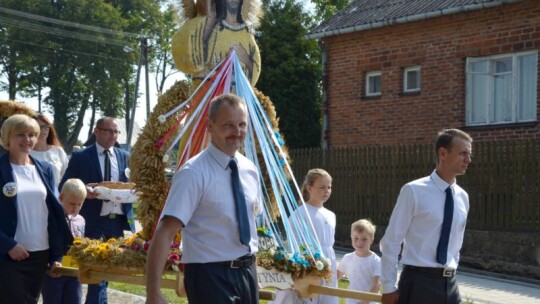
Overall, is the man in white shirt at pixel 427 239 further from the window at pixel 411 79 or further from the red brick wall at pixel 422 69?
the window at pixel 411 79

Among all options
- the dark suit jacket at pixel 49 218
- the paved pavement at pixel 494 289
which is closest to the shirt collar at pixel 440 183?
the dark suit jacket at pixel 49 218

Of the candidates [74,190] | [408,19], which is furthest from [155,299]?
[408,19]

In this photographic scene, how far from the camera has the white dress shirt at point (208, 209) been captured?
4.93 metres

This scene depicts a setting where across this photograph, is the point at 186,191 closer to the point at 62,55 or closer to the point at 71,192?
the point at 71,192

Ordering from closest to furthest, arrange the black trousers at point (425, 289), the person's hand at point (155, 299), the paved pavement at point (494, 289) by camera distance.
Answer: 1. the person's hand at point (155, 299)
2. the black trousers at point (425, 289)
3. the paved pavement at point (494, 289)

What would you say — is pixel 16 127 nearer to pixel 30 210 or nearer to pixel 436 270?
pixel 30 210

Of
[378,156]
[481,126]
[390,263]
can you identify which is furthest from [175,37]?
[481,126]

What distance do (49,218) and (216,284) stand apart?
2.53 metres

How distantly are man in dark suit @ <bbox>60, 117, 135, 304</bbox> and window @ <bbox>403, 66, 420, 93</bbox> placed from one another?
40.6 feet

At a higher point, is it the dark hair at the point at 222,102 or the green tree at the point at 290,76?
the green tree at the point at 290,76

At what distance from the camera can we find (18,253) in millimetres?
6766

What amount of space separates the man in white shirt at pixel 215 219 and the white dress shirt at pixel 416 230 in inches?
51.5

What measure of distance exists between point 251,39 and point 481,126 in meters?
12.0

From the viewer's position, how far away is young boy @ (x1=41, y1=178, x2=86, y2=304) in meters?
8.09
